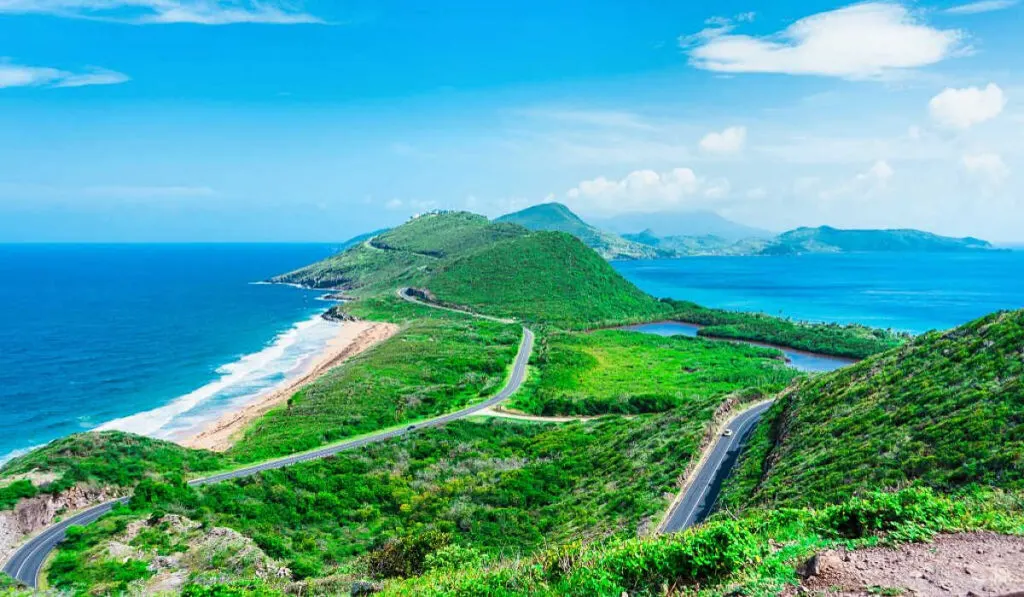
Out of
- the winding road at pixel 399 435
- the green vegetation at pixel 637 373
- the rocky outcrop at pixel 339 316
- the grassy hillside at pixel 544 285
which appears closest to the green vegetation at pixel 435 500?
the winding road at pixel 399 435

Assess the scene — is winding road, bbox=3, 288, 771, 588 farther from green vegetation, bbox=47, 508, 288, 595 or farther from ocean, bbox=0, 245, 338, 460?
ocean, bbox=0, 245, 338, 460

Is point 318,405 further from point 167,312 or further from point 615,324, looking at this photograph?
point 167,312

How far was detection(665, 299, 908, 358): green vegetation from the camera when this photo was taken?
308 ft

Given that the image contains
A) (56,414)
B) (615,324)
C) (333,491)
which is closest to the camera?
(333,491)

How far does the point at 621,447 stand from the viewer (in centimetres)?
3956

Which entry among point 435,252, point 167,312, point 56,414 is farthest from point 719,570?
point 435,252

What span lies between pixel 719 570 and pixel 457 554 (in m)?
10.4

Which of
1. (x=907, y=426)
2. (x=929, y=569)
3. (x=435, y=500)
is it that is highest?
(x=929, y=569)

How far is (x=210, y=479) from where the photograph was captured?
1471 inches

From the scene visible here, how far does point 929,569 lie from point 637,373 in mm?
68328

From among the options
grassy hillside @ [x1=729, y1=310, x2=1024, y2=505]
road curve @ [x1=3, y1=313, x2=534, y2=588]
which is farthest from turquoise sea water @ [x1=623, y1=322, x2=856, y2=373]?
road curve @ [x1=3, y1=313, x2=534, y2=588]

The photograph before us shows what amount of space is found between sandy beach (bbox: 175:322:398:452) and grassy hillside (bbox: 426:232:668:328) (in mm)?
25436

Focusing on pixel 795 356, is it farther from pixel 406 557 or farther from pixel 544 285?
pixel 406 557

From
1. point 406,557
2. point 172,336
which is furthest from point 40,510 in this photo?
point 172,336
